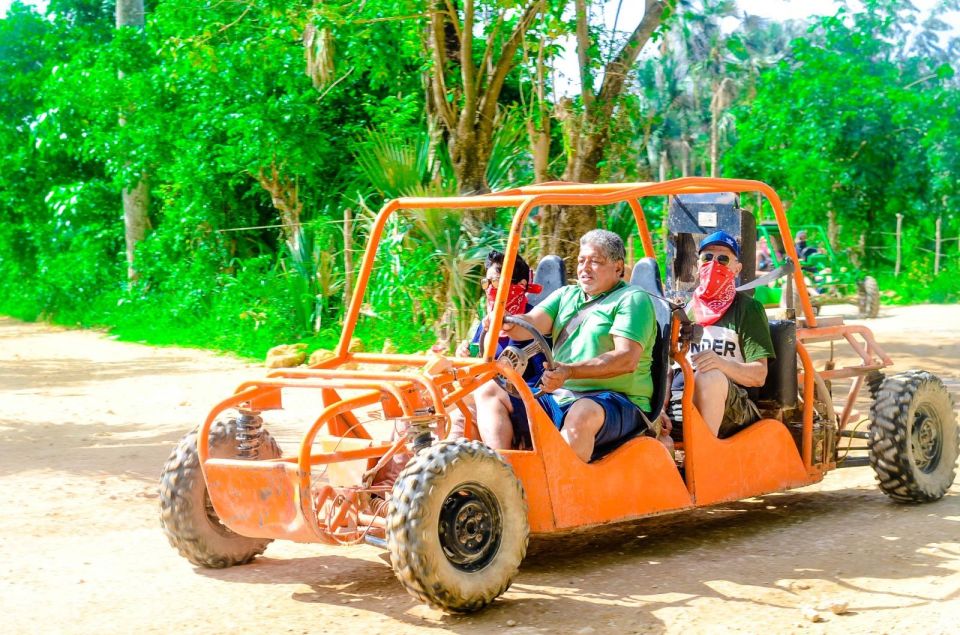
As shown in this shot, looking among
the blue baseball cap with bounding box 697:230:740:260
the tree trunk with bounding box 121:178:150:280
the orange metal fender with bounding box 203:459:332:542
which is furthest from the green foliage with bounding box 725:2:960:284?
A: the orange metal fender with bounding box 203:459:332:542

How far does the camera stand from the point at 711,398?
599 cm

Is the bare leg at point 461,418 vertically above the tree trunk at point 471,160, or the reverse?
the tree trunk at point 471,160

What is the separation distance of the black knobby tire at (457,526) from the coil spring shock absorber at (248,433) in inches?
37.0

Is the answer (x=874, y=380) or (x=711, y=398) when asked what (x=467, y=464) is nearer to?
(x=711, y=398)

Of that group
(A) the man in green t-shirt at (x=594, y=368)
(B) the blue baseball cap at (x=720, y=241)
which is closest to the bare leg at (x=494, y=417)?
(A) the man in green t-shirt at (x=594, y=368)

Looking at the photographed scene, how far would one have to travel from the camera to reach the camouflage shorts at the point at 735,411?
6.13 metres

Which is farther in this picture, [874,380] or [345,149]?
[345,149]

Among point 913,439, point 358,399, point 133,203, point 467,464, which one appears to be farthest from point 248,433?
point 133,203

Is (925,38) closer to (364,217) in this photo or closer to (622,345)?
(364,217)

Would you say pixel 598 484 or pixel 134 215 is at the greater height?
pixel 134 215

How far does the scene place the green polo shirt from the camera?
18.3ft

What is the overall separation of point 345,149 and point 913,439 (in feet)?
40.8

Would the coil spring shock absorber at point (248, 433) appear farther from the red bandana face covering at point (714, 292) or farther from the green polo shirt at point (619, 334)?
the red bandana face covering at point (714, 292)

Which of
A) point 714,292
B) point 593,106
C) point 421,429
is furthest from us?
point 593,106
